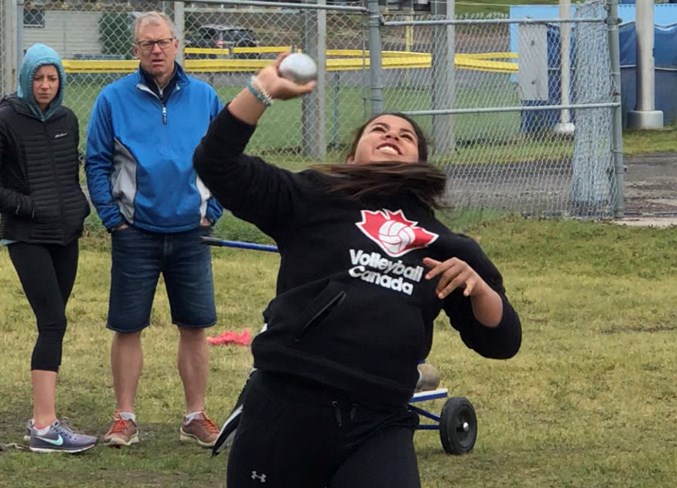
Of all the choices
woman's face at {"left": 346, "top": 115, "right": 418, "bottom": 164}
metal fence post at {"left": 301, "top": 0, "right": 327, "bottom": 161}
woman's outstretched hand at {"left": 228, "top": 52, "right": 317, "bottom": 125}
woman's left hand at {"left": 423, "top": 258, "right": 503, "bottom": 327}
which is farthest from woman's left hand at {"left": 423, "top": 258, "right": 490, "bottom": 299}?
metal fence post at {"left": 301, "top": 0, "right": 327, "bottom": 161}

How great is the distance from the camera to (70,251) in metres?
6.41

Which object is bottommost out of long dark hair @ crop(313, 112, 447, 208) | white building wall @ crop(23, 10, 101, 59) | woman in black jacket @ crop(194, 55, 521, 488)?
woman in black jacket @ crop(194, 55, 521, 488)

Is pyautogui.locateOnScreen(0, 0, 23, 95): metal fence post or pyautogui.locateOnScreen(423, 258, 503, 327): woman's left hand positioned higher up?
pyautogui.locateOnScreen(0, 0, 23, 95): metal fence post

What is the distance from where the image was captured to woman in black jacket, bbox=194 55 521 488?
11.3ft

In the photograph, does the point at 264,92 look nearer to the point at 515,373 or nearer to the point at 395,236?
the point at 395,236

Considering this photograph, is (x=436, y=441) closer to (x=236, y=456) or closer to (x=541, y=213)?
(x=236, y=456)

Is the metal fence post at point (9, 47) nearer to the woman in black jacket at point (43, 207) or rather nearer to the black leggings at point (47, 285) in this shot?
the woman in black jacket at point (43, 207)

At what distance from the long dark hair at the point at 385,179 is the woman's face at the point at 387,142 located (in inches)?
2.2

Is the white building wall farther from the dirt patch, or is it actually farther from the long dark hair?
the long dark hair

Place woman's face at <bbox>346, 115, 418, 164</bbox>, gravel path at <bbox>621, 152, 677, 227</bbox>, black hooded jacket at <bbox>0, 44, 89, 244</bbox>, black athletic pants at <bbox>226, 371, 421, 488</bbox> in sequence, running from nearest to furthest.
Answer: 1. black athletic pants at <bbox>226, 371, 421, 488</bbox>
2. woman's face at <bbox>346, 115, 418, 164</bbox>
3. black hooded jacket at <bbox>0, 44, 89, 244</bbox>
4. gravel path at <bbox>621, 152, 677, 227</bbox>

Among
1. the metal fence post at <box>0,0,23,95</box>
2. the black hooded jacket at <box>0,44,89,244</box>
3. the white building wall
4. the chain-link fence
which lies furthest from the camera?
the chain-link fence

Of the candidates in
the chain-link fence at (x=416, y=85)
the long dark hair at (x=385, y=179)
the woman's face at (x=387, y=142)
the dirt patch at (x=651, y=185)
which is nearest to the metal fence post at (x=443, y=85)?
the chain-link fence at (x=416, y=85)

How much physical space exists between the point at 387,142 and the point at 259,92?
1.84 feet

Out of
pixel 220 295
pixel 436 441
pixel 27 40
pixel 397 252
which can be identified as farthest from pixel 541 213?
pixel 397 252
